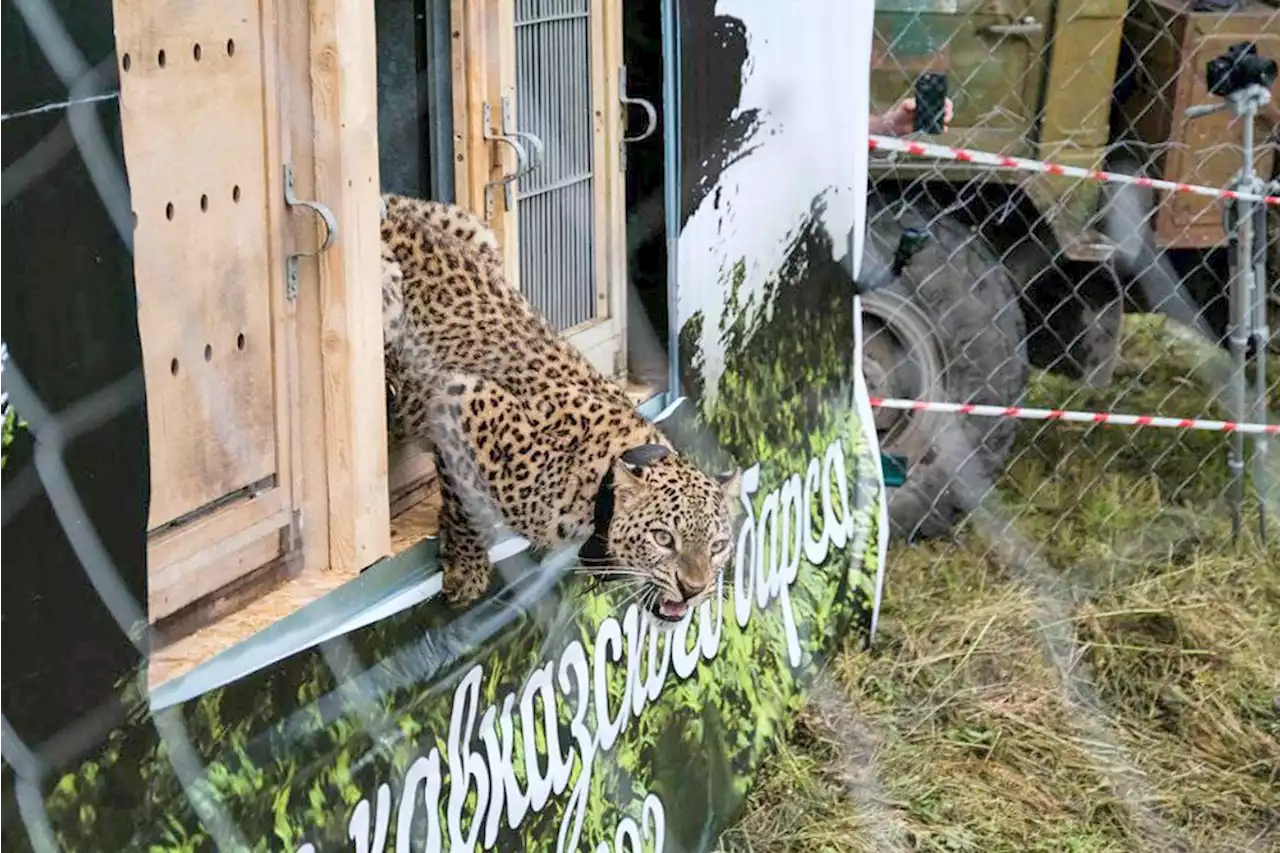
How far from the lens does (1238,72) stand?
217 inches

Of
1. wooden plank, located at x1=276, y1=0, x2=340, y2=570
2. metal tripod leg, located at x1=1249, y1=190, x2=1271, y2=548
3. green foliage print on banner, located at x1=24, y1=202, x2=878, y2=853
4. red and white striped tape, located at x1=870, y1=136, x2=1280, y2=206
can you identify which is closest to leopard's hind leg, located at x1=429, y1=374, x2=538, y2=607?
green foliage print on banner, located at x1=24, y1=202, x2=878, y2=853

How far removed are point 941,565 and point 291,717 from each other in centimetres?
362

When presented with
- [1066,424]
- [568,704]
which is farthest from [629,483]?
[1066,424]

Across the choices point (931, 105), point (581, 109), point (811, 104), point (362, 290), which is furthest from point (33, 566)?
point (931, 105)

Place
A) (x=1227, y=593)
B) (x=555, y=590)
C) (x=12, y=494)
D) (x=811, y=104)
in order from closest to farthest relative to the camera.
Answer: (x=12, y=494), (x=555, y=590), (x=811, y=104), (x=1227, y=593)

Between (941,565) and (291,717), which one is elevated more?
(291,717)

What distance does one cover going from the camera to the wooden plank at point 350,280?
252 centimetres

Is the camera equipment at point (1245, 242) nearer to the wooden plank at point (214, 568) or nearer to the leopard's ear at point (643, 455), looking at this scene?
the leopard's ear at point (643, 455)

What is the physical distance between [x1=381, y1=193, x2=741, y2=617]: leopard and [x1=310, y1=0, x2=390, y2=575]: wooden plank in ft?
1.02

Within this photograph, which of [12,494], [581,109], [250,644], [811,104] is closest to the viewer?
[12,494]

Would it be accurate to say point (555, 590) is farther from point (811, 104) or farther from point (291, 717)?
point (811, 104)

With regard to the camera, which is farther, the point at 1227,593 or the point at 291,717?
the point at 1227,593

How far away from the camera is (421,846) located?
9.30 feet

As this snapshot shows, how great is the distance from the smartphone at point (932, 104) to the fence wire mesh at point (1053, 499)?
211mm
